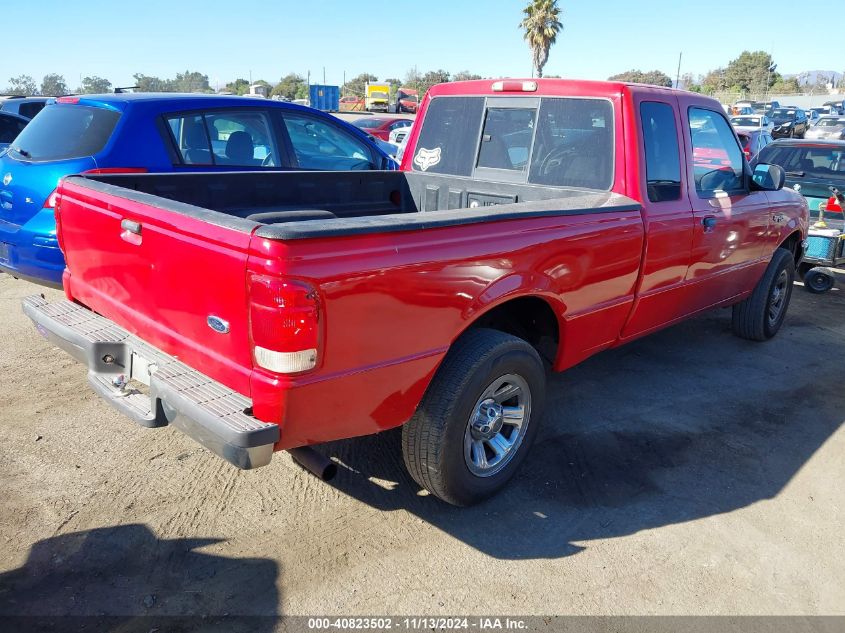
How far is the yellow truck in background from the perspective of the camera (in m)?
48.7

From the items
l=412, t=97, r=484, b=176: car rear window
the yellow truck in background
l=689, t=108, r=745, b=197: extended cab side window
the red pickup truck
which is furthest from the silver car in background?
the yellow truck in background

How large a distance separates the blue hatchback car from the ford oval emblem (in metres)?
2.98

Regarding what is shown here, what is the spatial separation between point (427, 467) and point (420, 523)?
1.20 feet

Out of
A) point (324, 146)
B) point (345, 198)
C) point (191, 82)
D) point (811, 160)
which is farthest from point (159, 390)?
point (191, 82)

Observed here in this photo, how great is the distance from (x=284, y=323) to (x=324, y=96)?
50.0 m

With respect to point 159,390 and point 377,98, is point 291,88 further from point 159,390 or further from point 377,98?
point 159,390

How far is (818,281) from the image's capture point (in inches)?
311

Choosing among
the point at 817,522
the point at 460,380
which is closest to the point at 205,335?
the point at 460,380

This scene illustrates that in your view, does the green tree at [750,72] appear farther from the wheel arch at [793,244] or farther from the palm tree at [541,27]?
the wheel arch at [793,244]

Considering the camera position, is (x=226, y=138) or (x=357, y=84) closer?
(x=226, y=138)

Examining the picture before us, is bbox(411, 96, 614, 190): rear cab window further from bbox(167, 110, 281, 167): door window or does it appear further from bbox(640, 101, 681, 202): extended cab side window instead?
bbox(167, 110, 281, 167): door window

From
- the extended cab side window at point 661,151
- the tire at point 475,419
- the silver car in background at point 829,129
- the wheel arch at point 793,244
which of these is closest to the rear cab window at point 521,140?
the extended cab side window at point 661,151

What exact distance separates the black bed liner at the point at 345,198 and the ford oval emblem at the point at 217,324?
0.36 m

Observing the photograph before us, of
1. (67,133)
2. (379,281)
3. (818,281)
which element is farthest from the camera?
(818,281)
